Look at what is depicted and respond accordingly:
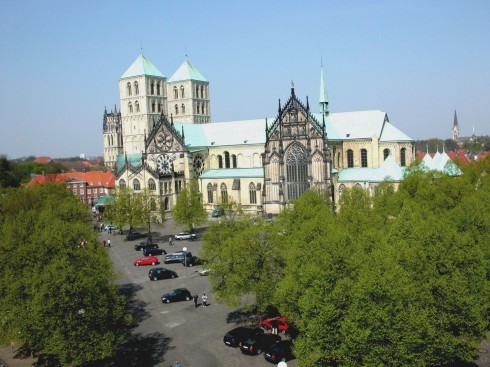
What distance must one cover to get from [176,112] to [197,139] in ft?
42.9

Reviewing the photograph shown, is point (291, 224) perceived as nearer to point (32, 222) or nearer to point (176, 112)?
point (32, 222)

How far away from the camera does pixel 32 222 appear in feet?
118

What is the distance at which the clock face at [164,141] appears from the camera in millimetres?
86875

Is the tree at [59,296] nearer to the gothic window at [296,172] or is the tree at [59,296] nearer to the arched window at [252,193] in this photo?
the gothic window at [296,172]

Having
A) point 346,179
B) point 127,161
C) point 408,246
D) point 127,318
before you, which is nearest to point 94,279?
point 127,318

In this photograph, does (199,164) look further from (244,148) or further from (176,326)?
(176,326)

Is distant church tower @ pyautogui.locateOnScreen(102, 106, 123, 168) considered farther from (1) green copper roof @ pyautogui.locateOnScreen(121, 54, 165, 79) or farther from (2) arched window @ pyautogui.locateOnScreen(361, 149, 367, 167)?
(2) arched window @ pyautogui.locateOnScreen(361, 149, 367, 167)

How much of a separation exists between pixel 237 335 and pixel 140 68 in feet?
237

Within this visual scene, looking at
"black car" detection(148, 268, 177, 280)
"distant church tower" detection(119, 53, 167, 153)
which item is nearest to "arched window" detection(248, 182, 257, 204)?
"distant church tower" detection(119, 53, 167, 153)

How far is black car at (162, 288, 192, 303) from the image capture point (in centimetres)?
4156

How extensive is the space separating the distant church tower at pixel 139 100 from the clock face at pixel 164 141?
6735 millimetres

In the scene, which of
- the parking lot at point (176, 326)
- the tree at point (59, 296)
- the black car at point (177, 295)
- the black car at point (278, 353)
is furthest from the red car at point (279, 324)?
the tree at point (59, 296)

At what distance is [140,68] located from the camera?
94.2 metres

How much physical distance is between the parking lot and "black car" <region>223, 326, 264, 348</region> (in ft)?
1.28
